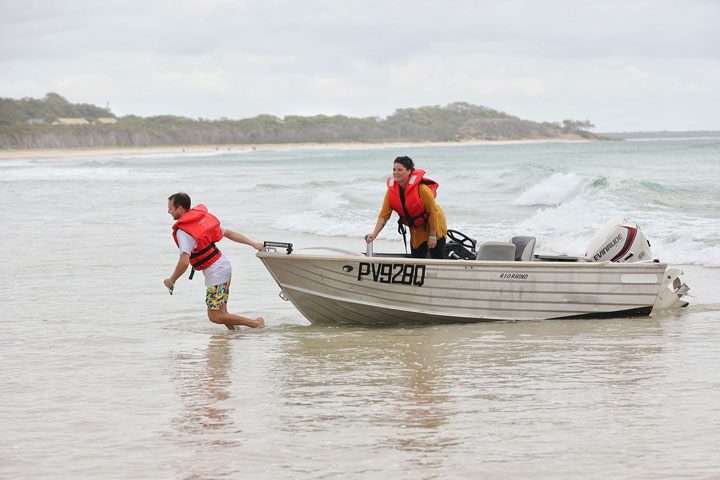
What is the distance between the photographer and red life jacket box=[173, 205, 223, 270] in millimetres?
6848

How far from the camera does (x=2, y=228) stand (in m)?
17.2

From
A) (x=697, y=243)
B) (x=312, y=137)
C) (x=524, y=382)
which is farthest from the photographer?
(x=312, y=137)

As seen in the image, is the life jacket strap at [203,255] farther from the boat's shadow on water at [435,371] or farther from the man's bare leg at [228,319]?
the boat's shadow on water at [435,371]

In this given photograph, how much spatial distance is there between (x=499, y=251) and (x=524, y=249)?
34cm

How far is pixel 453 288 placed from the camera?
7.34 meters

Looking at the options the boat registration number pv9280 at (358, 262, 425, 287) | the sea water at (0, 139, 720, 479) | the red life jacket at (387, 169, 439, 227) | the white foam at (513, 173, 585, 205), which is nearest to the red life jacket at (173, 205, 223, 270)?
the sea water at (0, 139, 720, 479)

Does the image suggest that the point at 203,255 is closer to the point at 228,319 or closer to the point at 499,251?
the point at 228,319

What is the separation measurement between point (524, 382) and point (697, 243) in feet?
26.6

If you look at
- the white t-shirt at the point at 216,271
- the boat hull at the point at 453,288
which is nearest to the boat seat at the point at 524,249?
the boat hull at the point at 453,288

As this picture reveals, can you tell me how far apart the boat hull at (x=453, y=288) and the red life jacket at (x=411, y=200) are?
0.49m

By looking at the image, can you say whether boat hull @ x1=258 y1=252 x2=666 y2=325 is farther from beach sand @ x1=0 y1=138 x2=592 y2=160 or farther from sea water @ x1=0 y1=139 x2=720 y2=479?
beach sand @ x1=0 y1=138 x2=592 y2=160

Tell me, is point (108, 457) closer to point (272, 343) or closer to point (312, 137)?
point (272, 343)

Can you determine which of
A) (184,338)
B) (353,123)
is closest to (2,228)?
(184,338)

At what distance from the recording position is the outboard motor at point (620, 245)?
7.73 meters
